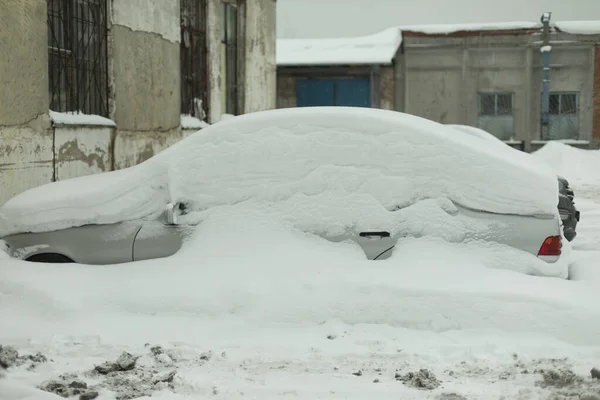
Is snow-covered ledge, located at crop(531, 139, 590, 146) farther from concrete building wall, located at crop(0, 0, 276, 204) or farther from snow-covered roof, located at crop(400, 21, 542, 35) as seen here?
concrete building wall, located at crop(0, 0, 276, 204)

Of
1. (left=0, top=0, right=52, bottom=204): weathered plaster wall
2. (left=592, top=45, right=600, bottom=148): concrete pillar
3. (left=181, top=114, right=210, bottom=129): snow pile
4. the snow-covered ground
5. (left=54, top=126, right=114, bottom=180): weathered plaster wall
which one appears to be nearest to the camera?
the snow-covered ground

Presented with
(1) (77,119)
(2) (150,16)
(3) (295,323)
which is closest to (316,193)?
(3) (295,323)

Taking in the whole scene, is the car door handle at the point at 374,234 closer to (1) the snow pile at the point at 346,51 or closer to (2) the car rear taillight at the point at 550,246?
(2) the car rear taillight at the point at 550,246

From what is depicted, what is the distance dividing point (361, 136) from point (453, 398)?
2.35 meters

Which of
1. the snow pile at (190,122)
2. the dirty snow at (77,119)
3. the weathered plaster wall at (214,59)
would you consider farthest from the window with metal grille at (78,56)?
the weathered plaster wall at (214,59)

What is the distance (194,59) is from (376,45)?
12.2m

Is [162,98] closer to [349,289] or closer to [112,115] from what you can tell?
[112,115]

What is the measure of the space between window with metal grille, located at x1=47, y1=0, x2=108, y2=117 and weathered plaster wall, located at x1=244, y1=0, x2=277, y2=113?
587 cm

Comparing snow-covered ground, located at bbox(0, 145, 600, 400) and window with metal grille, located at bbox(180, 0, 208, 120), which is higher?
window with metal grille, located at bbox(180, 0, 208, 120)

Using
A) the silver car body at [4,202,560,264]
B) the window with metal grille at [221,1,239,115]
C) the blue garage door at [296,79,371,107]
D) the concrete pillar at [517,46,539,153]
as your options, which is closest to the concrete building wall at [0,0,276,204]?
the window with metal grille at [221,1,239,115]

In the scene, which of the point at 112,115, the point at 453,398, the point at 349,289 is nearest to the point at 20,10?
the point at 112,115

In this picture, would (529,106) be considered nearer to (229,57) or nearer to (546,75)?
(546,75)

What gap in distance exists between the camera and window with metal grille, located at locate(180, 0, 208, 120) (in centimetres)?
1302

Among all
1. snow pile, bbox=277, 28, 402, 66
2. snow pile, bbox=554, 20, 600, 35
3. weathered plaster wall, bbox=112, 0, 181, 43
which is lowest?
weathered plaster wall, bbox=112, 0, 181, 43
